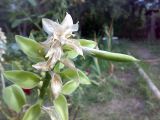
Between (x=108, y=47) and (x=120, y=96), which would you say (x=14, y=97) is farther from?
(x=108, y=47)

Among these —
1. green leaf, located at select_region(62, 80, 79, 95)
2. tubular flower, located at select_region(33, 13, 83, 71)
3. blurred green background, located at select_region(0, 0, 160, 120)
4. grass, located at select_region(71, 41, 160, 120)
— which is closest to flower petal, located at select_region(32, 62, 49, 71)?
tubular flower, located at select_region(33, 13, 83, 71)

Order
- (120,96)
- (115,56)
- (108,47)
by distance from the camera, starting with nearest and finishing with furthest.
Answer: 1. (115,56)
2. (120,96)
3. (108,47)

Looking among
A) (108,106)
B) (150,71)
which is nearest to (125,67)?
(150,71)

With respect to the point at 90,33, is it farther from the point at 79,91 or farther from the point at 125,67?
the point at 79,91

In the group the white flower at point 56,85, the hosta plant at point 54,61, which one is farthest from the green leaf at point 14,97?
the white flower at point 56,85

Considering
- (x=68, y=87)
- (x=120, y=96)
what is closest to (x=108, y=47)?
(x=120, y=96)

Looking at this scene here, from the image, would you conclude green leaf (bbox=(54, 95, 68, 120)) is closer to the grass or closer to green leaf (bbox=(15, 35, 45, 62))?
green leaf (bbox=(15, 35, 45, 62))
